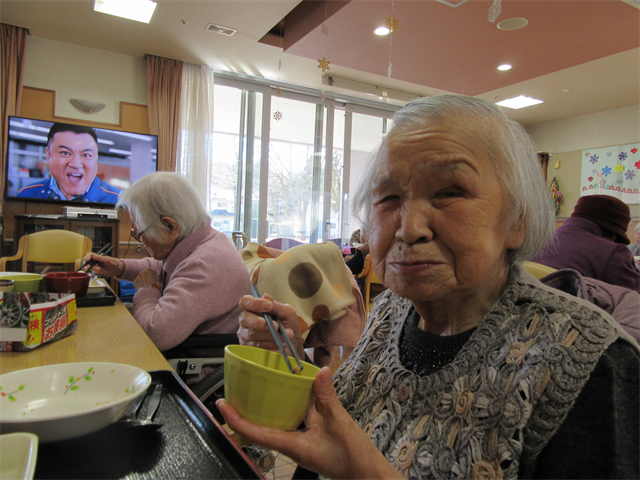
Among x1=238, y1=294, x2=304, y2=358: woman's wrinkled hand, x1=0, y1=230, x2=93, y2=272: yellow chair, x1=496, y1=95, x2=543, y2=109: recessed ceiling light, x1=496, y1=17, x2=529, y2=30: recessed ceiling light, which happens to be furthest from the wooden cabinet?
x1=496, y1=95, x2=543, y2=109: recessed ceiling light

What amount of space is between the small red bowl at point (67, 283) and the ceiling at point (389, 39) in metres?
3.30

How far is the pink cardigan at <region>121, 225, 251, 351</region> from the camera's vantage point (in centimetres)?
144

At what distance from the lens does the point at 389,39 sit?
4.64 m

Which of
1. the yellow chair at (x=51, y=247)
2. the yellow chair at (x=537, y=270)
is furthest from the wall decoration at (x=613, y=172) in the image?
the yellow chair at (x=51, y=247)

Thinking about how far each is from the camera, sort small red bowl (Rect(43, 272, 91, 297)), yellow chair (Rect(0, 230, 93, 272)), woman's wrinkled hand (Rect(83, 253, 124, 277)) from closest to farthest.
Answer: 1. small red bowl (Rect(43, 272, 91, 297))
2. woman's wrinkled hand (Rect(83, 253, 124, 277))
3. yellow chair (Rect(0, 230, 93, 272))

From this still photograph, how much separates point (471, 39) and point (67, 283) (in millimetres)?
4641

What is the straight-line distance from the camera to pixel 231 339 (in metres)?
1.45

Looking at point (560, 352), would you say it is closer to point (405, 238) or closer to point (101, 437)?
point (405, 238)

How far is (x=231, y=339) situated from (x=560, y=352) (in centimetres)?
110

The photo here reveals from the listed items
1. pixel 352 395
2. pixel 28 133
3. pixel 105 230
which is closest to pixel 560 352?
pixel 352 395

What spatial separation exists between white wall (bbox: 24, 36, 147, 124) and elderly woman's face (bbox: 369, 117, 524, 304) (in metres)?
5.75

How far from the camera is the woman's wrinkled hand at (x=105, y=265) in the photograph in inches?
89.3

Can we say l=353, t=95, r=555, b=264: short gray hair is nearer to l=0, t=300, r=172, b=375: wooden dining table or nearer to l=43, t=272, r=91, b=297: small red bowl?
l=0, t=300, r=172, b=375: wooden dining table

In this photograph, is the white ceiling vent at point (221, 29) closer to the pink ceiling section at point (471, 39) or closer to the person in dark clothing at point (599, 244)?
the pink ceiling section at point (471, 39)
